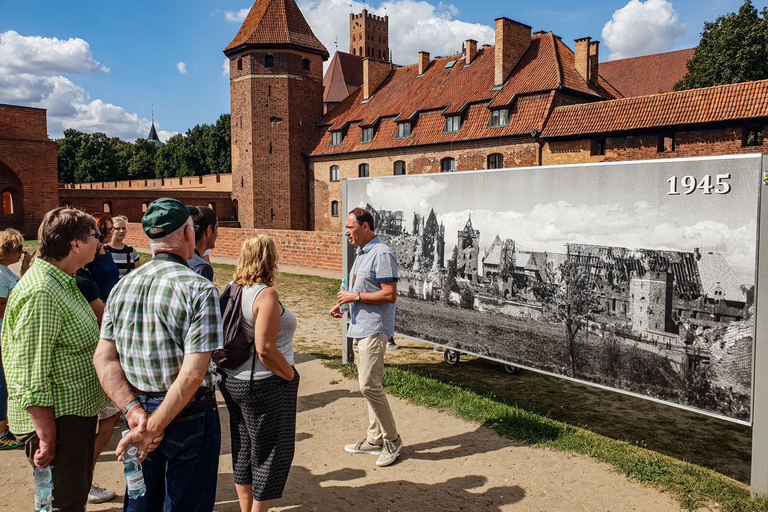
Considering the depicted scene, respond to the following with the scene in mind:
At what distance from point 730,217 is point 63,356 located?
13.5 feet

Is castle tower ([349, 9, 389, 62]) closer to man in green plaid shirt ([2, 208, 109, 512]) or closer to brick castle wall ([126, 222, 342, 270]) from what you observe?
brick castle wall ([126, 222, 342, 270])

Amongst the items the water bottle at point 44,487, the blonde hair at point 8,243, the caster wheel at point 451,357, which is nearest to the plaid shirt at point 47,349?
the water bottle at point 44,487

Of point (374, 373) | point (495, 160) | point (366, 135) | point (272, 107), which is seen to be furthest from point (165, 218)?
point (272, 107)

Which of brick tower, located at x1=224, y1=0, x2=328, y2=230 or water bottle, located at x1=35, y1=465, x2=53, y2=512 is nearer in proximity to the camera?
water bottle, located at x1=35, y1=465, x2=53, y2=512

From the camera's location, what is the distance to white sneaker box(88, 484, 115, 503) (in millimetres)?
3961

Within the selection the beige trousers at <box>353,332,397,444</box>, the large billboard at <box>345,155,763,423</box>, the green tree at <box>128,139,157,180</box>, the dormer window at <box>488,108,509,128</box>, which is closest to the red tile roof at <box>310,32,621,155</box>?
the dormer window at <box>488,108,509,128</box>

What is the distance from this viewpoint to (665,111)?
2305cm

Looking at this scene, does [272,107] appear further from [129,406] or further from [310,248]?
[129,406]

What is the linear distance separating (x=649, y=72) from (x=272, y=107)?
3520 cm

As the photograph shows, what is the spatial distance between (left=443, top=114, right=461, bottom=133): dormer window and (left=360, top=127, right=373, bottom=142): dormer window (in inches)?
214

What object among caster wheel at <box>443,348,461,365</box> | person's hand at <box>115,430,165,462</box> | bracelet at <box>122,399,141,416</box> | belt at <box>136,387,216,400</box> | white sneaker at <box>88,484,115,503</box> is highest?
belt at <box>136,387,216,400</box>

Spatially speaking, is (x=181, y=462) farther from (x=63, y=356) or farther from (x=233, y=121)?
(x=233, y=121)

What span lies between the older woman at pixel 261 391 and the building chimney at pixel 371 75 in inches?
1379

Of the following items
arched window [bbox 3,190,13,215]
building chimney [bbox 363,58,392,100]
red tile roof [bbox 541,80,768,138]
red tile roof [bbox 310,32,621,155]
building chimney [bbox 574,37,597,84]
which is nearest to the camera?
red tile roof [bbox 541,80,768,138]
